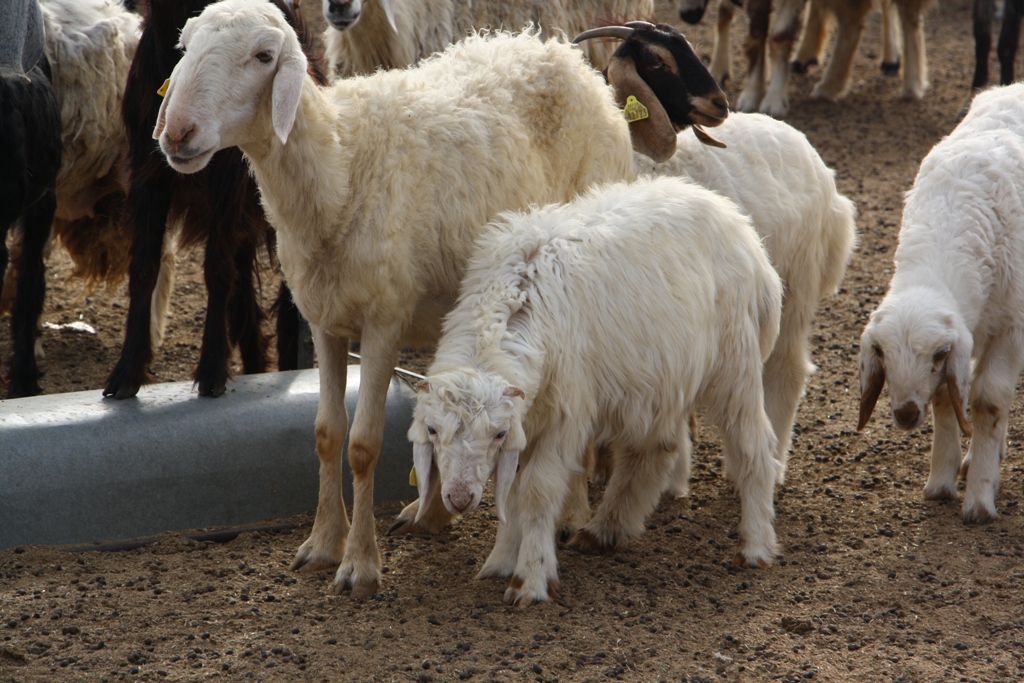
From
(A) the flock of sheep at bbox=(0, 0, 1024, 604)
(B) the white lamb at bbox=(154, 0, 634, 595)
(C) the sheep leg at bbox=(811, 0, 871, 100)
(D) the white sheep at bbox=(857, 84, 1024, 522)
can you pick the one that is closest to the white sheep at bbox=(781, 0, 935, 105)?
(C) the sheep leg at bbox=(811, 0, 871, 100)

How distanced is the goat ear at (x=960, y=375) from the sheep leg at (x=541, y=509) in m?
1.56

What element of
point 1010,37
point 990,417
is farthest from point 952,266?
point 1010,37

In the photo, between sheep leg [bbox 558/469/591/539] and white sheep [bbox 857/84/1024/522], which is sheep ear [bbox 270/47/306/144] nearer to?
sheep leg [bbox 558/469/591/539]

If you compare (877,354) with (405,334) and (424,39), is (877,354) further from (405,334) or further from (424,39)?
(424,39)

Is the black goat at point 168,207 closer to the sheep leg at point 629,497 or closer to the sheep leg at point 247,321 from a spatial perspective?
the sheep leg at point 247,321

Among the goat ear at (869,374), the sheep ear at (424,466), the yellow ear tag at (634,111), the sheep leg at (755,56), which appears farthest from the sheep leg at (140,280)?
the sheep leg at (755,56)

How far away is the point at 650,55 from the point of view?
6121 mm

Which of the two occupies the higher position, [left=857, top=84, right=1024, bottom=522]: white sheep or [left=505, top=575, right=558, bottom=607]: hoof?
[left=857, top=84, right=1024, bottom=522]: white sheep

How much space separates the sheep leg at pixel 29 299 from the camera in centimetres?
600

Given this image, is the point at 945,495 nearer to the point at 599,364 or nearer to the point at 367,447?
the point at 599,364

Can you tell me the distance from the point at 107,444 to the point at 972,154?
3.97 m

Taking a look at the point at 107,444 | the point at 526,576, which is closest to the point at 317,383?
the point at 107,444

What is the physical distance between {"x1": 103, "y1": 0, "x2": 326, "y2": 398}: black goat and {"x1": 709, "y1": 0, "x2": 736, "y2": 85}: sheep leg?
25.2 feet

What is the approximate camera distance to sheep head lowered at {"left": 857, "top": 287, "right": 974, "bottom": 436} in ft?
15.3
